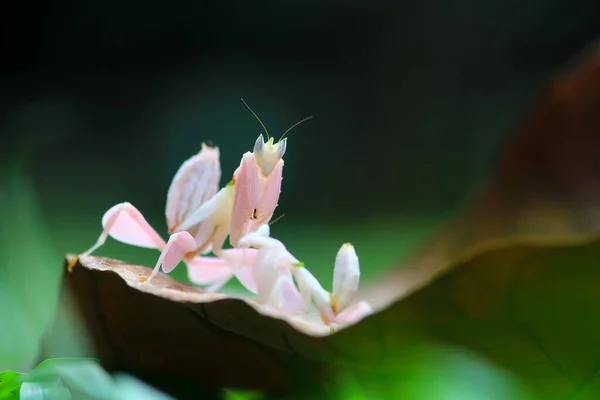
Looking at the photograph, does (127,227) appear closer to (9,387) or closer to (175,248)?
(175,248)

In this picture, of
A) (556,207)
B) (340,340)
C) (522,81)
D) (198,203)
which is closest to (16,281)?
(198,203)

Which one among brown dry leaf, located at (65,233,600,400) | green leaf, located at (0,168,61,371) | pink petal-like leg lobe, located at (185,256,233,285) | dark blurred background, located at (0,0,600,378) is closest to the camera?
brown dry leaf, located at (65,233,600,400)

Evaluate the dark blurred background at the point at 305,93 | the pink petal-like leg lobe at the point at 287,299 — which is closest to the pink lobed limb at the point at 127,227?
the pink petal-like leg lobe at the point at 287,299

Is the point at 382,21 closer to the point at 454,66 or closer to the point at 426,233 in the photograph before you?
the point at 454,66

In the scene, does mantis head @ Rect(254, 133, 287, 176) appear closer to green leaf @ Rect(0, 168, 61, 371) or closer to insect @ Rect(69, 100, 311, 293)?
insect @ Rect(69, 100, 311, 293)

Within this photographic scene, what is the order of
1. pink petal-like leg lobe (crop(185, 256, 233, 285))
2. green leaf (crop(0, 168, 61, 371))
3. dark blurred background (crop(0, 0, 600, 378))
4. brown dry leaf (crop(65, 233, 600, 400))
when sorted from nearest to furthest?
brown dry leaf (crop(65, 233, 600, 400)) → green leaf (crop(0, 168, 61, 371)) → pink petal-like leg lobe (crop(185, 256, 233, 285)) → dark blurred background (crop(0, 0, 600, 378))

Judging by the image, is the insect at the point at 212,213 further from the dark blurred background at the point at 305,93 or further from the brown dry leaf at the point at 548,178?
the dark blurred background at the point at 305,93

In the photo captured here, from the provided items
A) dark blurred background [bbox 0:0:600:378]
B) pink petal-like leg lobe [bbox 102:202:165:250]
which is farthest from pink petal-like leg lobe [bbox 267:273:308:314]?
dark blurred background [bbox 0:0:600:378]
